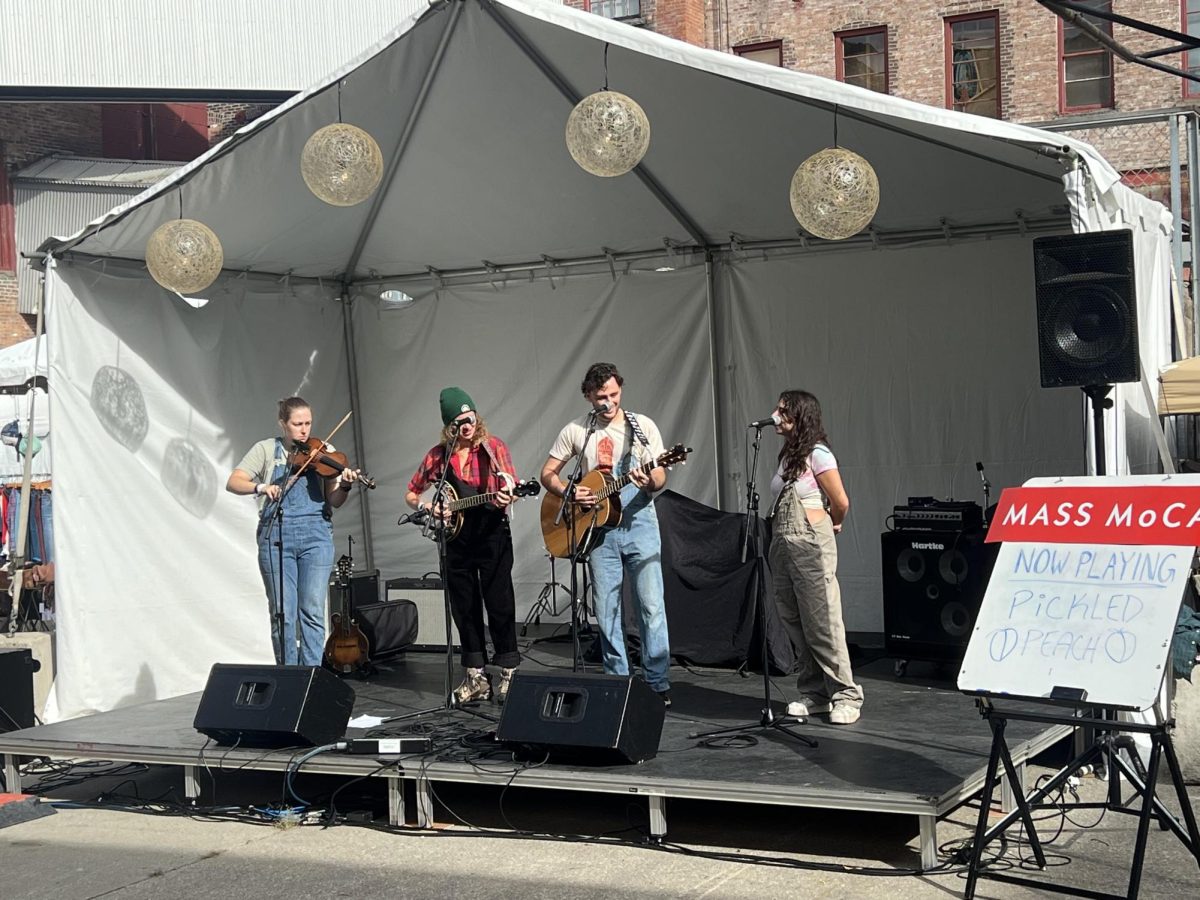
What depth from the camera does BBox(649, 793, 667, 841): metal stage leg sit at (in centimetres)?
508

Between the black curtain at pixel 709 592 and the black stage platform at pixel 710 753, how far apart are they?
29 cm

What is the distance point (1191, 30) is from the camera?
67.0ft

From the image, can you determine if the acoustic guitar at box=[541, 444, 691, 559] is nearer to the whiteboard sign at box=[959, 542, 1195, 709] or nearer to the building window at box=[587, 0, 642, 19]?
the whiteboard sign at box=[959, 542, 1195, 709]

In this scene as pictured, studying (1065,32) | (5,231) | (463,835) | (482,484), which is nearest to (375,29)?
(5,231)

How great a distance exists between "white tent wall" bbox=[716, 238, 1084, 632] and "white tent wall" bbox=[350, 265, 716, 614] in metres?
0.28

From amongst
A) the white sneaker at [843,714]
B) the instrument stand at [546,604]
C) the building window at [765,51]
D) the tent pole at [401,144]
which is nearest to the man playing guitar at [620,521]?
the white sneaker at [843,714]

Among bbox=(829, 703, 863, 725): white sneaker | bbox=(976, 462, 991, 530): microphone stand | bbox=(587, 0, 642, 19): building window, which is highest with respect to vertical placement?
bbox=(587, 0, 642, 19): building window

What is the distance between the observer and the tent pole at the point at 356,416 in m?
10.2

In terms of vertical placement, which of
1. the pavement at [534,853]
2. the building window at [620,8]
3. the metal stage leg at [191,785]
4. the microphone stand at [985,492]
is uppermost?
the building window at [620,8]

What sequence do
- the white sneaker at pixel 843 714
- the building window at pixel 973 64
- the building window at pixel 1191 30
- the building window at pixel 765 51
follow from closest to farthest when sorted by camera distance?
the white sneaker at pixel 843 714 → the building window at pixel 1191 30 → the building window at pixel 973 64 → the building window at pixel 765 51

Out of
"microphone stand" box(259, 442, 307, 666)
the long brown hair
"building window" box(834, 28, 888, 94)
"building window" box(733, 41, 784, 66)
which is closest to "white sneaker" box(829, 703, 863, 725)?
the long brown hair

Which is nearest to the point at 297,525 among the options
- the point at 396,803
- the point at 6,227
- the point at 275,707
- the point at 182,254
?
the point at 275,707

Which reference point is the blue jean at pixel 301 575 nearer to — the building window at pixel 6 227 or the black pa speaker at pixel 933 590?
the black pa speaker at pixel 933 590

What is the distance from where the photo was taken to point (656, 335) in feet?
30.4
